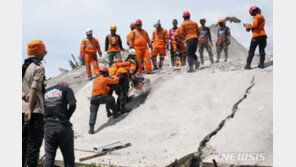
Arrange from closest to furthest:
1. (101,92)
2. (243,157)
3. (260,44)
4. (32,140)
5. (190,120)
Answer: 1. (32,140)
2. (243,157)
3. (190,120)
4. (260,44)
5. (101,92)

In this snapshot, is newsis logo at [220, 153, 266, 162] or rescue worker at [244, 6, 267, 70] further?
rescue worker at [244, 6, 267, 70]

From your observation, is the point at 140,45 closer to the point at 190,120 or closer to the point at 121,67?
the point at 121,67

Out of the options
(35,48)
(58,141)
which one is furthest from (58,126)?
(35,48)

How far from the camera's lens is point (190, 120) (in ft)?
22.9

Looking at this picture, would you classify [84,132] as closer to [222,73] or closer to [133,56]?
[133,56]

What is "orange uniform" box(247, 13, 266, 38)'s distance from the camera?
8.01 metres

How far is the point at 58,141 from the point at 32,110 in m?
0.75

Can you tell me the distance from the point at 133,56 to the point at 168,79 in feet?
4.26

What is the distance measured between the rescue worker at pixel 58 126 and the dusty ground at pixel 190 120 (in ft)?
4.63

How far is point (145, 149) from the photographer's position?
20.5 ft

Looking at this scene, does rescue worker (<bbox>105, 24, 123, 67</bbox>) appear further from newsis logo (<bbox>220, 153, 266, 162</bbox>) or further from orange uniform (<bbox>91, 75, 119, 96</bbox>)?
newsis logo (<bbox>220, 153, 266, 162</bbox>)

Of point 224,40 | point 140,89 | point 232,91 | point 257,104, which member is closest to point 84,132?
point 140,89

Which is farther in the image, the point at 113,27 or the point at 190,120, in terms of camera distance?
the point at 113,27

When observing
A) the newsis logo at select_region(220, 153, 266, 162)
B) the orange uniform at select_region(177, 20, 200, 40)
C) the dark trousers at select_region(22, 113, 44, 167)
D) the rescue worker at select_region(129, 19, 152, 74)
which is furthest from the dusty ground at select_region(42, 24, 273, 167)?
the dark trousers at select_region(22, 113, 44, 167)
